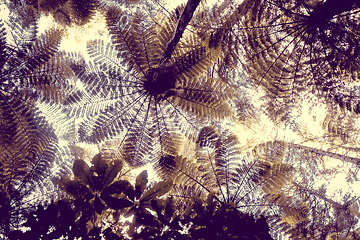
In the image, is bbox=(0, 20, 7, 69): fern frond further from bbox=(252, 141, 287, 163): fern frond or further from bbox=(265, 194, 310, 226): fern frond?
bbox=(265, 194, 310, 226): fern frond

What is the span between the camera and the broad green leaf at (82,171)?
54.2 inches

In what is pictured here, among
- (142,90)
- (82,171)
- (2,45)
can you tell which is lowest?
(82,171)

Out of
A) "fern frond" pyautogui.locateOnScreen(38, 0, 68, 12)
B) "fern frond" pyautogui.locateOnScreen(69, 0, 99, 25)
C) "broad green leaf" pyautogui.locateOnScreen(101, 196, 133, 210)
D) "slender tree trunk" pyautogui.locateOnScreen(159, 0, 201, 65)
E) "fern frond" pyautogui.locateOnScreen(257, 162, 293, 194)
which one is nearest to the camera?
"broad green leaf" pyautogui.locateOnScreen(101, 196, 133, 210)

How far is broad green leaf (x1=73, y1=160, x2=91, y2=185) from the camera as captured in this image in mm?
1376

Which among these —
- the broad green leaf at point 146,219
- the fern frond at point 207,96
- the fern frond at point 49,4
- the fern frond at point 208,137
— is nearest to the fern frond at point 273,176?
the fern frond at point 208,137

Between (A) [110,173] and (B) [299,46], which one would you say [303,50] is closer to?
(B) [299,46]

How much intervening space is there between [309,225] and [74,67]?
432cm

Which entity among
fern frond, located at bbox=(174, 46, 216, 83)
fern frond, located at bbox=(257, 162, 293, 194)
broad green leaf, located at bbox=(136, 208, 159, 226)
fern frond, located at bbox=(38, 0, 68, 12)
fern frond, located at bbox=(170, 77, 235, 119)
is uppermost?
fern frond, located at bbox=(38, 0, 68, 12)

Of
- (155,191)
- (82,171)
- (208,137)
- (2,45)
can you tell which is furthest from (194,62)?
(2,45)

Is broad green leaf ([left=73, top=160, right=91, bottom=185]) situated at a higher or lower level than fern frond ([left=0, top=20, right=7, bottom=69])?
lower

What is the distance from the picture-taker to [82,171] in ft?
4.57

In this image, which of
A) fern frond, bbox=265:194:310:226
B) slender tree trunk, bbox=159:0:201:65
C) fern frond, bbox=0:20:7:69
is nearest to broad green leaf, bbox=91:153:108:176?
slender tree trunk, bbox=159:0:201:65

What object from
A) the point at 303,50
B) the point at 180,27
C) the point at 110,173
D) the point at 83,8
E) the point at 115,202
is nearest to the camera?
the point at 115,202

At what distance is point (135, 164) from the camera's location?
8.05 ft
